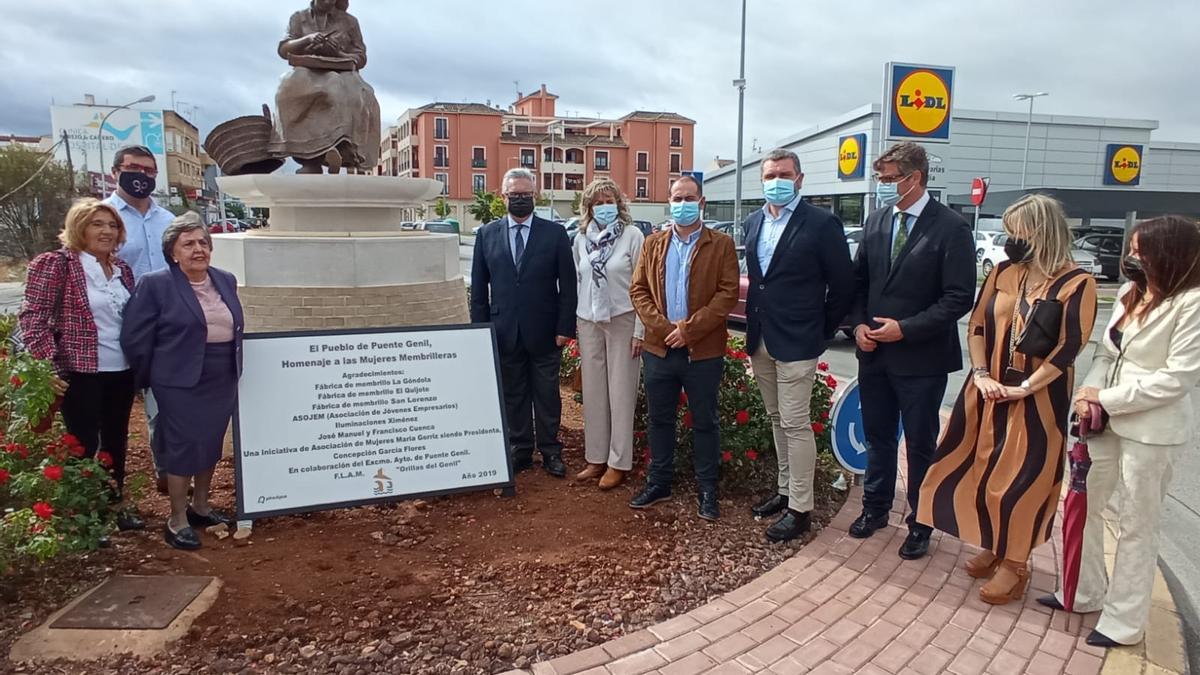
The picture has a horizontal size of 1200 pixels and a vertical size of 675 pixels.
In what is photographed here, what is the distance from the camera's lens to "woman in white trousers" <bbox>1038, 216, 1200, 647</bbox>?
2840 mm

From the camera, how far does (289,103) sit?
20.7ft

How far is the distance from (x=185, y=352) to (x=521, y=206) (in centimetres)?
204

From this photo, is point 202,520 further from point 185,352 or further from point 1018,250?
point 1018,250

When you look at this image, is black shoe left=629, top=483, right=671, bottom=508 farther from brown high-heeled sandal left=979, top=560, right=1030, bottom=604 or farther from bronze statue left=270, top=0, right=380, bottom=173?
bronze statue left=270, top=0, right=380, bottom=173

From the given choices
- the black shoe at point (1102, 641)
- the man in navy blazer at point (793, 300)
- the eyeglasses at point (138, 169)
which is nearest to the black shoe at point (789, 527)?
the man in navy blazer at point (793, 300)

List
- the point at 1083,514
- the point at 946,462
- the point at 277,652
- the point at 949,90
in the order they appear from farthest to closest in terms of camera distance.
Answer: the point at 949,90
the point at 946,462
the point at 1083,514
the point at 277,652

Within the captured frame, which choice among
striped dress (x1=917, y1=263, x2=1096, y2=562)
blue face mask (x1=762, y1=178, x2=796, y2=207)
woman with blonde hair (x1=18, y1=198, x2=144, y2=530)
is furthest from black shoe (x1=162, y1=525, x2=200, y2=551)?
striped dress (x1=917, y1=263, x2=1096, y2=562)

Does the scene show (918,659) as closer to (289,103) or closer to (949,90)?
(289,103)

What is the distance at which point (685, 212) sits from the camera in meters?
4.11

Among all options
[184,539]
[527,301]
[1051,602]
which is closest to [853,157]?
[527,301]

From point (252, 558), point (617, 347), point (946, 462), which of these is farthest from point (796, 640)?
point (252, 558)

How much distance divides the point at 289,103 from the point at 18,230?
988 inches

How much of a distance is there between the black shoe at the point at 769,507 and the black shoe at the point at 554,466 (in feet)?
4.07

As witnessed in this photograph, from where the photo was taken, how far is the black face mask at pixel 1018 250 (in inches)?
129
